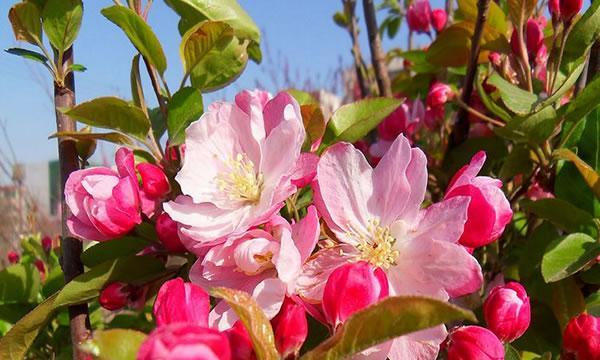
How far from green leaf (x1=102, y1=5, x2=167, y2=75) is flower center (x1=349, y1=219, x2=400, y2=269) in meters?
0.35

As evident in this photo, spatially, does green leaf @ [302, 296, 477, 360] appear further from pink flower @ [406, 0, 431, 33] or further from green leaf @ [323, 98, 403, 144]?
pink flower @ [406, 0, 431, 33]

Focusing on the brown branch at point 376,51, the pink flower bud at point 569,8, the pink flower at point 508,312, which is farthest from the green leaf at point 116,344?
the brown branch at point 376,51

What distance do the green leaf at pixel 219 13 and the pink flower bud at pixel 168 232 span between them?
0.30 meters

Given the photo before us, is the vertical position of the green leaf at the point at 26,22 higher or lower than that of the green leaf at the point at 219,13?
higher

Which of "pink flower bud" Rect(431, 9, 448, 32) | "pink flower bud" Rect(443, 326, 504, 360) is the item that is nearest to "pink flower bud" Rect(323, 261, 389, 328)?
"pink flower bud" Rect(443, 326, 504, 360)

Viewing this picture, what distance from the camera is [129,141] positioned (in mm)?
765

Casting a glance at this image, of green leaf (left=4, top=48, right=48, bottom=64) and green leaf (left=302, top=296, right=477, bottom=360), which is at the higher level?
green leaf (left=4, top=48, right=48, bottom=64)

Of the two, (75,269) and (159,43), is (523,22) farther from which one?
(75,269)

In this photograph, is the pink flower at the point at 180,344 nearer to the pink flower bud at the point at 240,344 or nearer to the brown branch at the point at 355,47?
the pink flower bud at the point at 240,344

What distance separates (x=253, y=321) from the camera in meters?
0.44

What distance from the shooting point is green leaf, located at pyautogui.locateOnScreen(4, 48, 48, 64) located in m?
0.75

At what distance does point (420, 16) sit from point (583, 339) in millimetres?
1193

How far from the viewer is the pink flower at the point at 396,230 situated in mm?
545

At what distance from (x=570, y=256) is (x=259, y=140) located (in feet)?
1.41
